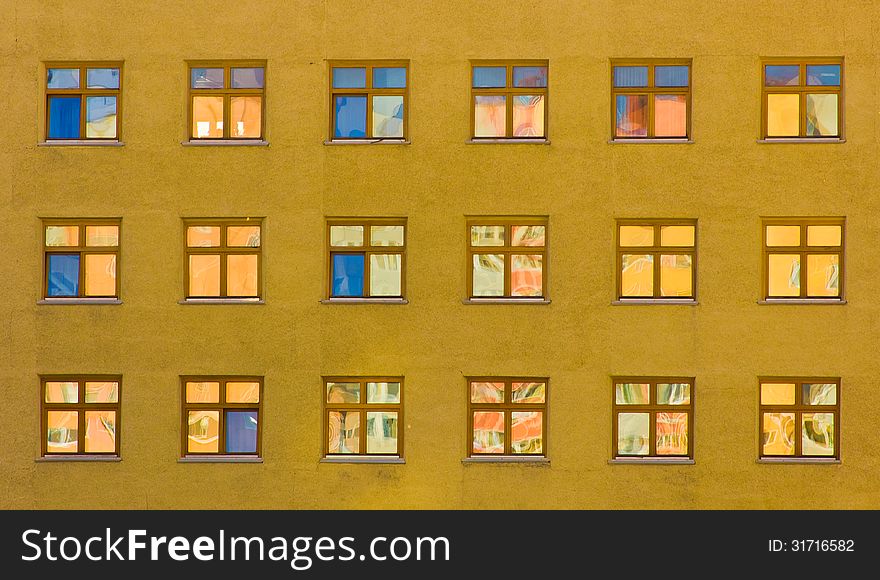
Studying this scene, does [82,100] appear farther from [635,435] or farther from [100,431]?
[635,435]

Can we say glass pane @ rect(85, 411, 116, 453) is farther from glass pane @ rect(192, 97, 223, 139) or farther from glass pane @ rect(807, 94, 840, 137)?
glass pane @ rect(807, 94, 840, 137)

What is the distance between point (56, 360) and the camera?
615 inches

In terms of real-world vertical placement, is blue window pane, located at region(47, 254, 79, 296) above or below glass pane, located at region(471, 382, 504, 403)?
above

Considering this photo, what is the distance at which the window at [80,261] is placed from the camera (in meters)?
15.9

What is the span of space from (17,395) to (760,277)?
11.8m

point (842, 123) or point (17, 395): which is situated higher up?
point (842, 123)

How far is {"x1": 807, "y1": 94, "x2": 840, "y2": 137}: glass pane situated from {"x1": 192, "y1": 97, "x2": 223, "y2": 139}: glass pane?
30.6 ft

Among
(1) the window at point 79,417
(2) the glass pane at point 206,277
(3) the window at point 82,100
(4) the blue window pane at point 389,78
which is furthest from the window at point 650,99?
(1) the window at point 79,417

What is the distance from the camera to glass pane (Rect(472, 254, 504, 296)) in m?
15.8

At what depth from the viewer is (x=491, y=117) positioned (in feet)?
51.9

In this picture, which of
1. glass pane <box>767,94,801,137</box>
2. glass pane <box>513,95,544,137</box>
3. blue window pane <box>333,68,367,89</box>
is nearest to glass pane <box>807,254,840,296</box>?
glass pane <box>767,94,801,137</box>

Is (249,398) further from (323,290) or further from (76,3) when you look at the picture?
(76,3)

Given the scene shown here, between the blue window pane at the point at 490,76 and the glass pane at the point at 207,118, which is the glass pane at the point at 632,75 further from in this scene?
the glass pane at the point at 207,118
